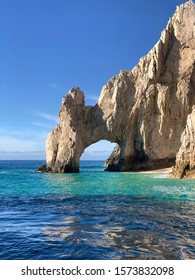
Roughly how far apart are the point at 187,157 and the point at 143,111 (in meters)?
25.7

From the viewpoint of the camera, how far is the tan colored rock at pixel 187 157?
3800 centimetres

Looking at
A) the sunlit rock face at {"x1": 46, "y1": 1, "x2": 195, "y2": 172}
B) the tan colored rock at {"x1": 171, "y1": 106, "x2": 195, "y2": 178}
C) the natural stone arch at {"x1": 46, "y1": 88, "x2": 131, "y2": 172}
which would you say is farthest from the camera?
the natural stone arch at {"x1": 46, "y1": 88, "x2": 131, "y2": 172}

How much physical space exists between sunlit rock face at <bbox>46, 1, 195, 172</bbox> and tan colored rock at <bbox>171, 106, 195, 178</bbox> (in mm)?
21463

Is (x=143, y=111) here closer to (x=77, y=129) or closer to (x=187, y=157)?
(x=77, y=129)

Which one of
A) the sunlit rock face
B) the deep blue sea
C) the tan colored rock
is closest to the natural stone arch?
the sunlit rock face

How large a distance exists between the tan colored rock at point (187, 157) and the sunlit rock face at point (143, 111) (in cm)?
2146

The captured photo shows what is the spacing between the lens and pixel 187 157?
38.7 meters

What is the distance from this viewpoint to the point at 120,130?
64750mm

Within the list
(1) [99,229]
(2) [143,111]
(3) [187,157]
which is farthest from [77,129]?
(1) [99,229]

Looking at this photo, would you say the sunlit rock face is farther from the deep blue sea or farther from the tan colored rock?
the deep blue sea

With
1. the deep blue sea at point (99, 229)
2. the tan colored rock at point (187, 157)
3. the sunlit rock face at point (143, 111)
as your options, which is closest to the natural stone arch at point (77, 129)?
the sunlit rock face at point (143, 111)

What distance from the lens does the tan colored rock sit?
38.0 meters
